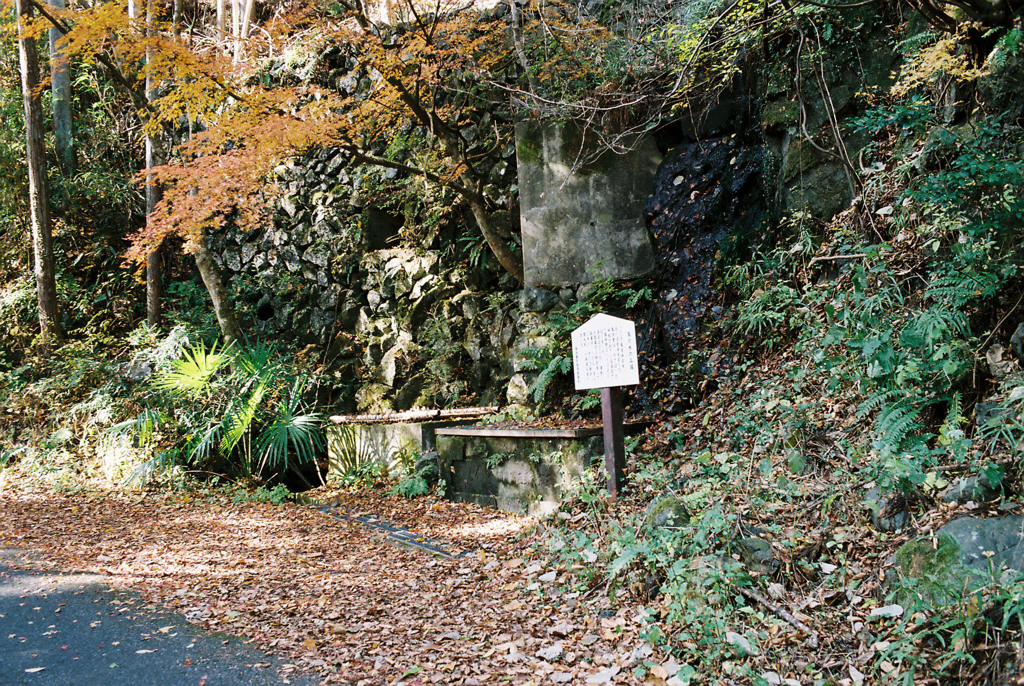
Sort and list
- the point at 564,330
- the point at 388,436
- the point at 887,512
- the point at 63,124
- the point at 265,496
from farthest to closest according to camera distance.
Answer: the point at 63,124 < the point at 388,436 < the point at 265,496 < the point at 564,330 < the point at 887,512

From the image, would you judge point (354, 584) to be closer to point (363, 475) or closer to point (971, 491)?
point (363, 475)

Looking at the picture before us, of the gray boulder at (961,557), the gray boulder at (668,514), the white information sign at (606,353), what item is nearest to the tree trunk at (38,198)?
the white information sign at (606,353)

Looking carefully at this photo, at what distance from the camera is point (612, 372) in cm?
503

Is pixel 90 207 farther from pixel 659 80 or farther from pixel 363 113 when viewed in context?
pixel 659 80

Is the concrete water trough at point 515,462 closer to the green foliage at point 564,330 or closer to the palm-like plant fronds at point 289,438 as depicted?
the green foliage at point 564,330

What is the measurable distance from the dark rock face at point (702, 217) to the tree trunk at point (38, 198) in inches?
348

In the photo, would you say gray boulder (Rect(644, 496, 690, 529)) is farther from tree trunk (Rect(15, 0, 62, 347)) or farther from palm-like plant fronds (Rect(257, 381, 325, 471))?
tree trunk (Rect(15, 0, 62, 347))

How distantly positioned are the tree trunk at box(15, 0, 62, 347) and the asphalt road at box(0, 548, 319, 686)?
678 centimetres

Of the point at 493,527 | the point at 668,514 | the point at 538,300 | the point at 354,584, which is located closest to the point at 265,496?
the point at 493,527

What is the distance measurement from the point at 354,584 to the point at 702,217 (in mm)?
4513

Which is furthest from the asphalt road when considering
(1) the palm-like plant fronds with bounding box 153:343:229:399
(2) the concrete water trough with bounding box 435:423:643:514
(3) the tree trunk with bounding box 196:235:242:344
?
(3) the tree trunk with bounding box 196:235:242:344

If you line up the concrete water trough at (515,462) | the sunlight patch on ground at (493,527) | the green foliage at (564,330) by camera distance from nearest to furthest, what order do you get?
the sunlight patch on ground at (493,527)
the concrete water trough at (515,462)
the green foliage at (564,330)

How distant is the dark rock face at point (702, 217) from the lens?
251 inches

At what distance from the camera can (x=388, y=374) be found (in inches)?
388
